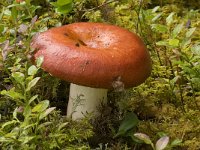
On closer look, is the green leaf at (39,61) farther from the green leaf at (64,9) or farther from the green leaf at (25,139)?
the green leaf at (64,9)

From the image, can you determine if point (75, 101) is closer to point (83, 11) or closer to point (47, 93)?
point (47, 93)

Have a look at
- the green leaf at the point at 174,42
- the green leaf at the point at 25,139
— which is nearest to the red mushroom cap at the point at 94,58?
the green leaf at the point at 174,42

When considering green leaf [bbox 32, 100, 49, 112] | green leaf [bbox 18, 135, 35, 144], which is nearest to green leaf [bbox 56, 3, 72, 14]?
green leaf [bbox 32, 100, 49, 112]

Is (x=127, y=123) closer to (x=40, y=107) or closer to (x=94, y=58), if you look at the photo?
(x=94, y=58)

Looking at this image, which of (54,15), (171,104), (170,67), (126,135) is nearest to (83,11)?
(54,15)

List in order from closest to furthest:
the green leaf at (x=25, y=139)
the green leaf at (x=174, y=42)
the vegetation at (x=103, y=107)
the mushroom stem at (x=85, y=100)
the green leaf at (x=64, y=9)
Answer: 1. the green leaf at (x=25, y=139)
2. the vegetation at (x=103, y=107)
3. the green leaf at (x=174, y=42)
4. the mushroom stem at (x=85, y=100)
5. the green leaf at (x=64, y=9)

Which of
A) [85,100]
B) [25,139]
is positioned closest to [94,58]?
[85,100]
